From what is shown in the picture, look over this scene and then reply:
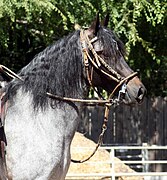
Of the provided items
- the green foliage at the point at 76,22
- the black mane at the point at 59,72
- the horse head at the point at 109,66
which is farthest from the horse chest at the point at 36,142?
the green foliage at the point at 76,22

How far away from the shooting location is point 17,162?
14.0ft

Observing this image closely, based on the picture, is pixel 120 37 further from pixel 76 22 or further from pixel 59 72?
pixel 59 72

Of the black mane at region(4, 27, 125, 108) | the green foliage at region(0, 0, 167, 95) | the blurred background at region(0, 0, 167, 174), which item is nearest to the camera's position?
the black mane at region(4, 27, 125, 108)

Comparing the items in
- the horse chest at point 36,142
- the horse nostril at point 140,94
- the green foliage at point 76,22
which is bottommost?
the horse chest at point 36,142

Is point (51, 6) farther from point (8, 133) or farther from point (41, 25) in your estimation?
point (8, 133)

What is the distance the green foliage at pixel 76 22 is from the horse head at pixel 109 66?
4.37 meters

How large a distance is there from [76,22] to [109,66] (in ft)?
16.8

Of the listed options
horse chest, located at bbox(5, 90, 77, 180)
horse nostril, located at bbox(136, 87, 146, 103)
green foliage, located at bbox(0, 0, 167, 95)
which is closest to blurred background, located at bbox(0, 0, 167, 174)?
green foliage, located at bbox(0, 0, 167, 95)

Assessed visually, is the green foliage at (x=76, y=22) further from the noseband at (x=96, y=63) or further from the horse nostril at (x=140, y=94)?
the horse nostril at (x=140, y=94)

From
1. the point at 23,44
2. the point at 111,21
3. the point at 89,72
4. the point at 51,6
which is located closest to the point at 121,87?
the point at 89,72

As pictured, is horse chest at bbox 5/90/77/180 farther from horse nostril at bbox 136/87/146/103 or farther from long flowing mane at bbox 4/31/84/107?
horse nostril at bbox 136/87/146/103

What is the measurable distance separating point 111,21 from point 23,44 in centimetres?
313

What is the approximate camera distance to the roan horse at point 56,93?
427cm

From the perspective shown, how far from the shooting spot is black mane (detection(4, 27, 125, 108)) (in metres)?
4.45
